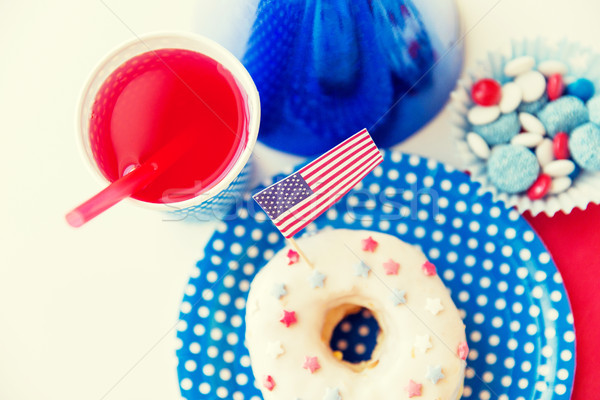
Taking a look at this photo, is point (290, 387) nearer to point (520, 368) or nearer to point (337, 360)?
point (337, 360)

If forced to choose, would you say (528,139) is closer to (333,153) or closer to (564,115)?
(564,115)

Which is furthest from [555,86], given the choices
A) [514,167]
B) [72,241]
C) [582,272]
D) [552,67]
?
[72,241]

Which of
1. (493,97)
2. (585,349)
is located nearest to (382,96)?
(493,97)

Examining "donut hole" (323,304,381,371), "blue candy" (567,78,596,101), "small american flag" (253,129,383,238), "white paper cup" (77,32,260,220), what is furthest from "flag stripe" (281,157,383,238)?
"blue candy" (567,78,596,101)

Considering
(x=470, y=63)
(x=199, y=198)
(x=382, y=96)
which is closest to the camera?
(x=199, y=198)

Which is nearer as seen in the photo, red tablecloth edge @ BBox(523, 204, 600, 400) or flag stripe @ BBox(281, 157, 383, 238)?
flag stripe @ BBox(281, 157, 383, 238)

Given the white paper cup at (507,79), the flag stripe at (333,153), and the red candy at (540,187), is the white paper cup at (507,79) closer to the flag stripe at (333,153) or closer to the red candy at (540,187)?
the red candy at (540,187)

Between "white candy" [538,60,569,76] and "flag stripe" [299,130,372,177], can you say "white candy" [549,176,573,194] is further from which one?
"flag stripe" [299,130,372,177]
